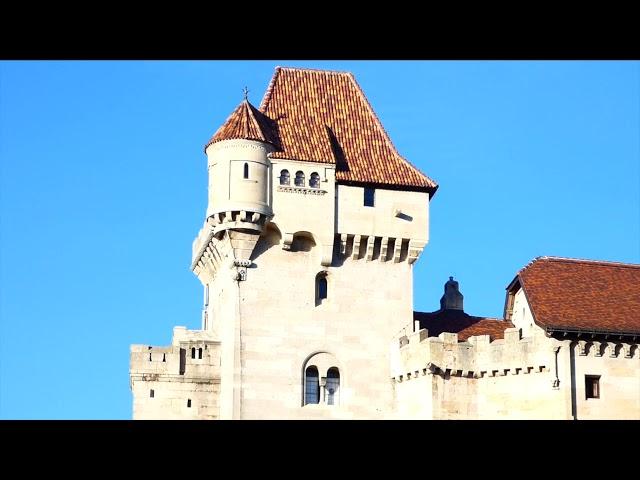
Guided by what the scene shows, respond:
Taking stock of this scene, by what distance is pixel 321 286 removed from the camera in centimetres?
4916

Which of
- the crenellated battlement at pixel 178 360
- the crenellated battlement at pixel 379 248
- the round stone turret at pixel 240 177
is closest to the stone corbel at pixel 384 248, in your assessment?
the crenellated battlement at pixel 379 248

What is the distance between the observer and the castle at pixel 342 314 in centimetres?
4525

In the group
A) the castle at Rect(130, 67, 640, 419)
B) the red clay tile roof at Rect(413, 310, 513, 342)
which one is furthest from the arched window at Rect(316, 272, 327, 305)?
the red clay tile roof at Rect(413, 310, 513, 342)

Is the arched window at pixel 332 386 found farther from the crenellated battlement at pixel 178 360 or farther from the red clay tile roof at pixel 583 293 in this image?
the red clay tile roof at pixel 583 293

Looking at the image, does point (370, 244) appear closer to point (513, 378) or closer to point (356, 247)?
point (356, 247)

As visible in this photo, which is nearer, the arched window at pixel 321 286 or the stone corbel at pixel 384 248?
the arched window at pixel 321 286

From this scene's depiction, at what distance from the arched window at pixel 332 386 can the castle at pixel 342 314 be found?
0.05 meters

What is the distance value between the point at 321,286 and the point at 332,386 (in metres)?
3.76

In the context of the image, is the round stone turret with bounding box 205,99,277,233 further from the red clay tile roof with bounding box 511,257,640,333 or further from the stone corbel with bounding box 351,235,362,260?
the red clay tile roof with bounding box 511,257,640,333

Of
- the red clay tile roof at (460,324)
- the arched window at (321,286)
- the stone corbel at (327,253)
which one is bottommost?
the red clay tile roof at (460,324)

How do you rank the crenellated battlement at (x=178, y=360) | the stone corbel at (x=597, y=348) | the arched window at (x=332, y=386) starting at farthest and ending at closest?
the crenellated battlement at (x=178, y=360) < the arched window at (x=332, y=386) < the stone corbel at (x=597, y=348)
